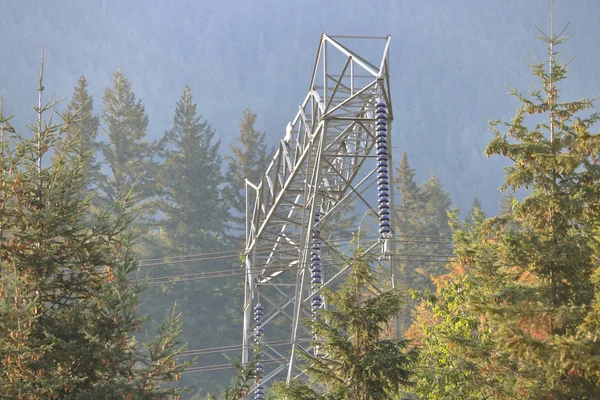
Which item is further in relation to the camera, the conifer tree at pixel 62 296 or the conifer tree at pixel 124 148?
the conifer tree at pixel 124 148

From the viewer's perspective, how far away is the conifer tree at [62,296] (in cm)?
935

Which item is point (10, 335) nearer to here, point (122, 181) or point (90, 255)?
point (90, 255)

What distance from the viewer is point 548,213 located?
11820mm

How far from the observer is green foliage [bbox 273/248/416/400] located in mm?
11789

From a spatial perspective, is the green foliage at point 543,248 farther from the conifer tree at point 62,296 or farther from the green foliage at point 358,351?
the conifer tree at point 62,296

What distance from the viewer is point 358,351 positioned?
39.7ft

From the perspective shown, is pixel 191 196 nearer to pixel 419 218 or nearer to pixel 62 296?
pixel 419 218

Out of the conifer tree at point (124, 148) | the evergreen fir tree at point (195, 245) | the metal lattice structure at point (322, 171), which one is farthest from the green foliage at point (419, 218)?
the metal lattice structure at point (322, 171)

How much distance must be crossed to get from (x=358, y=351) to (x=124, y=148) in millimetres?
51936

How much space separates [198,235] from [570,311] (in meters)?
48.9

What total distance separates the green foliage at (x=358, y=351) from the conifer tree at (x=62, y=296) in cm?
270

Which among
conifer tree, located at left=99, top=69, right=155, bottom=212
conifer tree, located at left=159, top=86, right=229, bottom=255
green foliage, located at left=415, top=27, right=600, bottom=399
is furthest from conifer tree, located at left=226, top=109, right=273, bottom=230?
green foliage, located at left=415, top=27, right=600, bottom=399

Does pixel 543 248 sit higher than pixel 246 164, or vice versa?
pixel 246 164

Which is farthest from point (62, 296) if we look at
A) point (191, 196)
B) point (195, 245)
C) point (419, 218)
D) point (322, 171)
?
point (419, 218)
